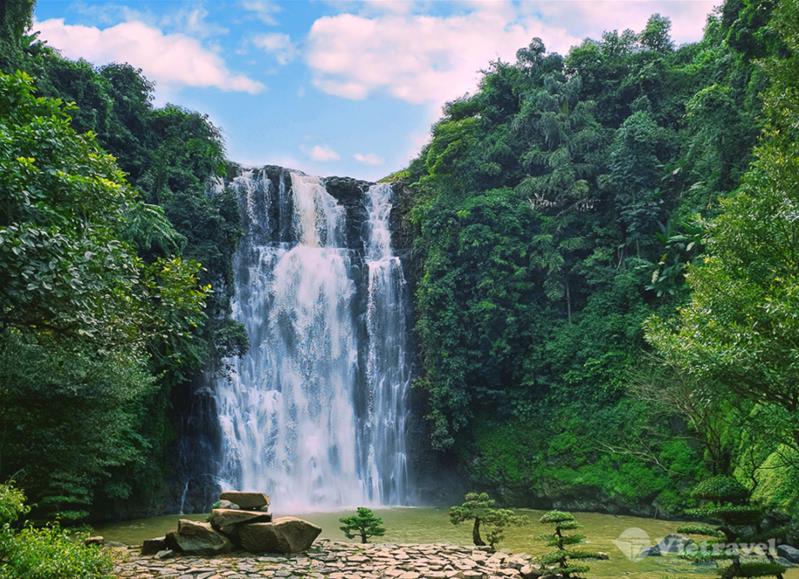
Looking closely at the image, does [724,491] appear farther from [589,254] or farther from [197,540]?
[589,254]

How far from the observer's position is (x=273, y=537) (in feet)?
31.3

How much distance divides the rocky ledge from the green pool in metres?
1.96

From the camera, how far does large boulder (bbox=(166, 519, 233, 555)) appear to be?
9352mm

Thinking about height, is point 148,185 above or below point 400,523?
above

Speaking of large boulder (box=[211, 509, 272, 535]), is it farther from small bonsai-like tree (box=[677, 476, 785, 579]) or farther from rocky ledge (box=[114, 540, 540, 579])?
small bonsai-like tree (box=[677, 476, 785, 579])

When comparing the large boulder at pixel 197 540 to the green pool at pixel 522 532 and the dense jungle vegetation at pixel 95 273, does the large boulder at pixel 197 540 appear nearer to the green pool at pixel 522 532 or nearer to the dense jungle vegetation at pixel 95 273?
the dense jungle vegetation at pixel 95 273

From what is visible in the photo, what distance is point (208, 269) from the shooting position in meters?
19.2

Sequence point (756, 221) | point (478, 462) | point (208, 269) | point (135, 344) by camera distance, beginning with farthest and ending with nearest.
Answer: point (478, 462) < point (208, 269) < point (756, 221) < point (135, 344)

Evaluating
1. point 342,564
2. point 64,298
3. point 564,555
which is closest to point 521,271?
point 564,555

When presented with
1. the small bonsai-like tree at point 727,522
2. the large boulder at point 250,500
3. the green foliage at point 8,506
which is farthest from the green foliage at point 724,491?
the green foliage at point 8,506

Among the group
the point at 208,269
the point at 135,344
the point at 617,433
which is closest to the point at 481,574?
the point at 135,344

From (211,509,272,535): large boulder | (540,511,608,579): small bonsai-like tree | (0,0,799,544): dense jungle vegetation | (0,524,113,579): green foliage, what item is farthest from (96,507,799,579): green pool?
(0,524,113,579): green foliage

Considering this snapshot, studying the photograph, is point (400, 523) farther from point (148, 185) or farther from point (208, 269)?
point (148, 185)

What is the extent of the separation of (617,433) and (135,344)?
16075 mm
